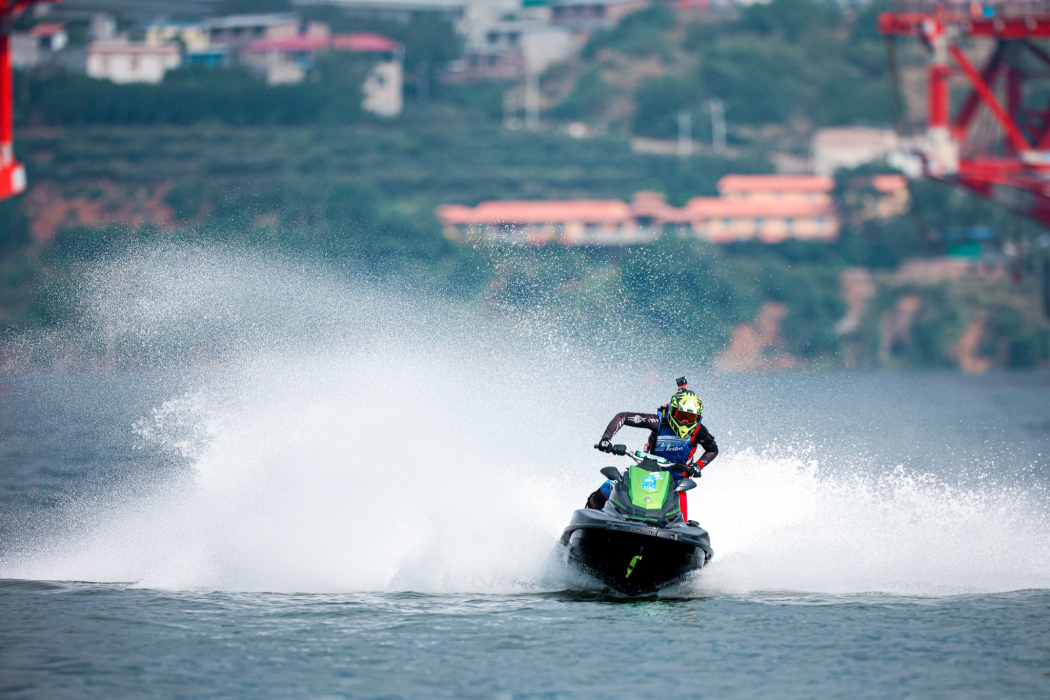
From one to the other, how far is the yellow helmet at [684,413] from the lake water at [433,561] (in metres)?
1.78

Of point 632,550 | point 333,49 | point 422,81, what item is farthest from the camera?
point 422,81

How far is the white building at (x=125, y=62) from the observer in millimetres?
156000

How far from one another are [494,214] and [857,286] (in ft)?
94.6

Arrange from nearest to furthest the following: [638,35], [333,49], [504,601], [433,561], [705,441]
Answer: [504,601] → [705,441] → [433,561] → [333,49] → [638,35]

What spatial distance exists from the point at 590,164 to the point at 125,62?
52.1 m

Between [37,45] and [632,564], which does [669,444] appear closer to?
[632,564]

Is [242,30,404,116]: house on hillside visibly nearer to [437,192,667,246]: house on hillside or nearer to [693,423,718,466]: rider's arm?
[437,192,667,246]: house on hillside

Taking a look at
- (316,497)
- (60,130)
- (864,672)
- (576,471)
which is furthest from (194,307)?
(60,130)

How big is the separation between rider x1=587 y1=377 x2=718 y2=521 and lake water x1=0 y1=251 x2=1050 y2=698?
1.13 meters

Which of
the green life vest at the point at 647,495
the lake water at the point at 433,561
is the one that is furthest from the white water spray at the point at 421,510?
the green life vest at the point at 647,495

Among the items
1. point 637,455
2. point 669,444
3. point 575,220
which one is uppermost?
point 575,220

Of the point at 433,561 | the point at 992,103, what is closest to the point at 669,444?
the point at 433,561

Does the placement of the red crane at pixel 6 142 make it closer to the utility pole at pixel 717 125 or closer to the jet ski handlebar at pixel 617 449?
the jet ski handlebar at pixel 617 449

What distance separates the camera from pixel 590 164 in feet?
465
